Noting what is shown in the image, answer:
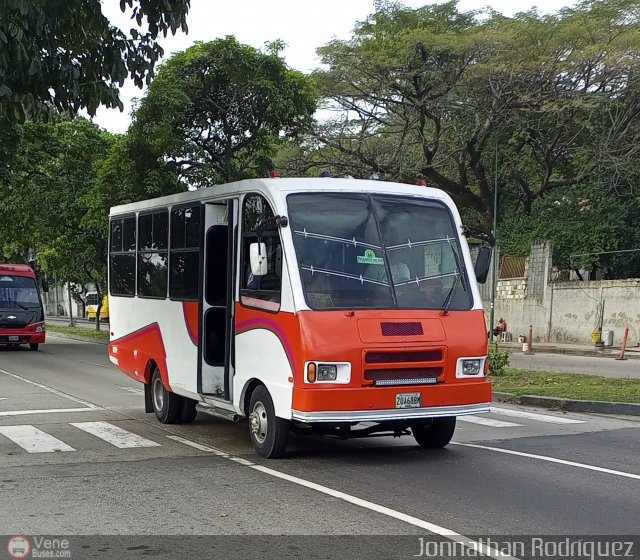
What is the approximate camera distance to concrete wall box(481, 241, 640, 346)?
31.3 metres

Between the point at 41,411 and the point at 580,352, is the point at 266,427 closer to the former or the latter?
the point at 41,411

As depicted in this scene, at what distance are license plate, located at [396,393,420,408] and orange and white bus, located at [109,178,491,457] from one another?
0.01 metres

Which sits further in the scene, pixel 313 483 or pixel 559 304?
pixel 559 304

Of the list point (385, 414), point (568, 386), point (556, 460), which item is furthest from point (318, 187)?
point (568, 386)

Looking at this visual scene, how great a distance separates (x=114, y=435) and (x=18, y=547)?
199 inches

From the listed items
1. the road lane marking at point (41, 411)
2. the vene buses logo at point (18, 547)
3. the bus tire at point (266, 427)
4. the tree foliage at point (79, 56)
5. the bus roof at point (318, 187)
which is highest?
the tree foliage at point (79, 56)

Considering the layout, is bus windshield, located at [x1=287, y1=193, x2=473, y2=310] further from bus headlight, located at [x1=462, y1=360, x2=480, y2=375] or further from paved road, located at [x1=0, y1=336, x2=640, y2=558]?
paved road, located at [x1=0, y1=336, x2=640, y2=558]

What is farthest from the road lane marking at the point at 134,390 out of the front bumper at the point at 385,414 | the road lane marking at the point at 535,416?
the front bumper at the point at 385,414

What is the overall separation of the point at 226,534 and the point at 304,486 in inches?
65.5

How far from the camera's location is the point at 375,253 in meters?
9.23

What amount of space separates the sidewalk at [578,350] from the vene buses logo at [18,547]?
80.4 ft

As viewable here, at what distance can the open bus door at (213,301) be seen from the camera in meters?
10.6

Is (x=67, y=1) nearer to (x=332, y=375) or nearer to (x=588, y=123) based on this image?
(x=332, y=375)

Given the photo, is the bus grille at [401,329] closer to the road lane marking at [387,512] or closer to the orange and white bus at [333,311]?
the orange and white bus at [333,311]
